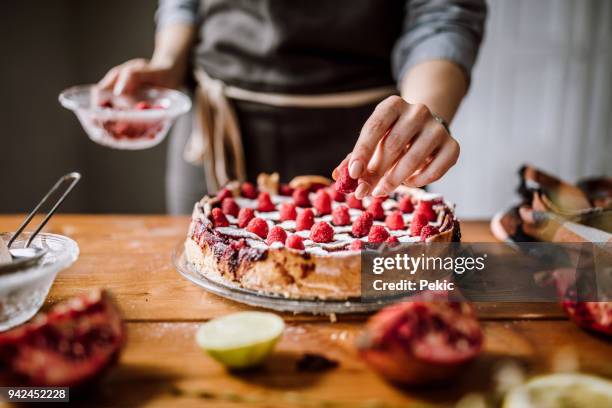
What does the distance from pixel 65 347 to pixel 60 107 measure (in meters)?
3.01

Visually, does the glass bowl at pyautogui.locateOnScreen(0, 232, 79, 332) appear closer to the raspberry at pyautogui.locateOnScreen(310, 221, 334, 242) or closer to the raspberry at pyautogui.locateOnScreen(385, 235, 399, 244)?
the raspberry at pyautogui.locateOnScreen(310, 221, 334, 242)

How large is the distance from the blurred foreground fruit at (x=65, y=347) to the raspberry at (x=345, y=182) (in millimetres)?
565

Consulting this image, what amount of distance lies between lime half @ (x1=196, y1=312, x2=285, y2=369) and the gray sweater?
1152 mm

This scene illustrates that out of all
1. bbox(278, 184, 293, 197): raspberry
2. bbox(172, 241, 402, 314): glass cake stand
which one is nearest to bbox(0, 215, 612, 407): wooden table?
bbox(172, 241, 402, 314): glass cake stand

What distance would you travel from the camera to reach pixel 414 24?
1.97 metres

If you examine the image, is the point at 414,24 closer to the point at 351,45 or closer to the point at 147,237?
the point at 351,45

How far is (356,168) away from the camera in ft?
3.86

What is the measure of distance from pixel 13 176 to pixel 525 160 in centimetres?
337

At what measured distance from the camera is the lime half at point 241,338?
0.94 metres

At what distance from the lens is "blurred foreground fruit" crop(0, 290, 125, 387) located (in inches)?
33.4

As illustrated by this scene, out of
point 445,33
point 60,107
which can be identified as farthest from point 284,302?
point 60,107

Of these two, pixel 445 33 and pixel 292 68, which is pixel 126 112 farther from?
pixel 445 33

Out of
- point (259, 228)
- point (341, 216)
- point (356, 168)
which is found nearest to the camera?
point (356, 168)

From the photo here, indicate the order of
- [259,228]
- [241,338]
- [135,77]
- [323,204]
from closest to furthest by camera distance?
[241,338] < [259,228] < [323,204] < [135,77]
